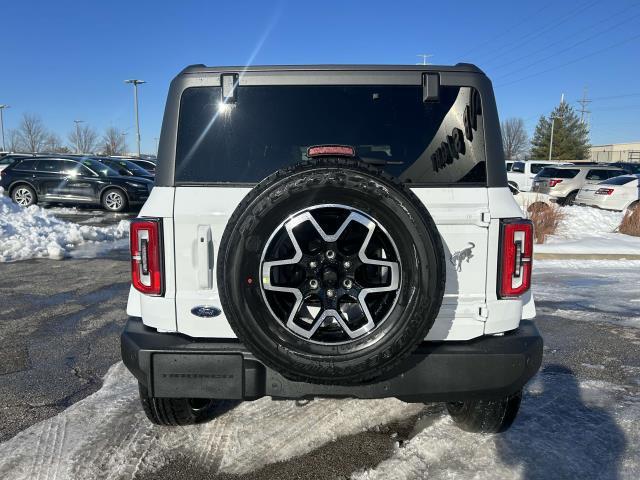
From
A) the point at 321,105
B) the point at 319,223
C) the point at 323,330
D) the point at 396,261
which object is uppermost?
the point at 321,105

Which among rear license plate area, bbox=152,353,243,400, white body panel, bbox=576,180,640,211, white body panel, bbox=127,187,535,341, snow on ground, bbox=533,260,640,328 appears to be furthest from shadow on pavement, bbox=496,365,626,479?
white body panel, bbox=576,180,640,211

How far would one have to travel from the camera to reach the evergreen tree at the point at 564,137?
66.4m

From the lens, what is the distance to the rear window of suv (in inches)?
103

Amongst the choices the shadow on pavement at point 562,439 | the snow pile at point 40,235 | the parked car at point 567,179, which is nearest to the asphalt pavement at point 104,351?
the shadow on pavement at point 562,439

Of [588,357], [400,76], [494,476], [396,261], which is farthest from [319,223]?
[588,357]

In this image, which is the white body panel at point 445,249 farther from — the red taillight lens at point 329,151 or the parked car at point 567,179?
the parked car at point 567,179

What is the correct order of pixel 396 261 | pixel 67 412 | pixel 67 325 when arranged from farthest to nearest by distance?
1. pixel 67 325
2. pixel 67 412
3. pixel 396 261

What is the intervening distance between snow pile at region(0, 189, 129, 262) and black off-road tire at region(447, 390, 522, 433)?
26.0ft

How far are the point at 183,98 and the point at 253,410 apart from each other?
6.71 feet

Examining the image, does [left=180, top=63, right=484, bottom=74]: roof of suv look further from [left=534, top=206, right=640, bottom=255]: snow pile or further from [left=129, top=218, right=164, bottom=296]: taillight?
[left=534, top=206, right=640, bottom=255]: snow pile

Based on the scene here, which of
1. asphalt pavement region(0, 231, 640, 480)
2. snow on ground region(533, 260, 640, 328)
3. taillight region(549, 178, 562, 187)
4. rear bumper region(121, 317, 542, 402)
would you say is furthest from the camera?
taillight region(549, 178, 562, 187)

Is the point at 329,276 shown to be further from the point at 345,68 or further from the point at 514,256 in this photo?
the point at 345,68

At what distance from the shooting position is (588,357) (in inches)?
173

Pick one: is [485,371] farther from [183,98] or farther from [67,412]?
[67,412]
